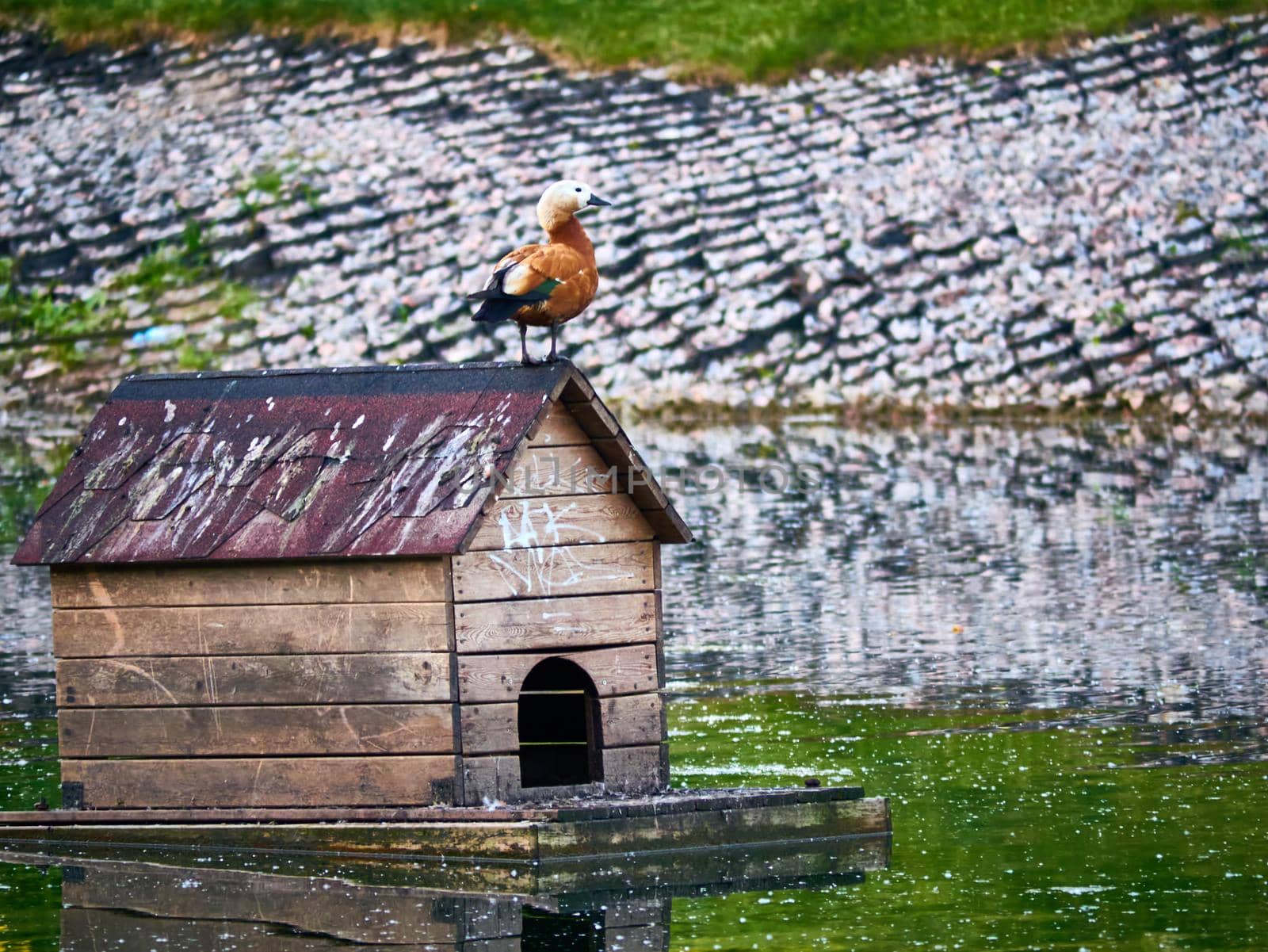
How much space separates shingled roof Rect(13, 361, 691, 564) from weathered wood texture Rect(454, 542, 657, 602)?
202mm

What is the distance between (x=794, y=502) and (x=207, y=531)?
11.9 metres

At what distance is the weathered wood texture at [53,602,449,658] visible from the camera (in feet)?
31.9

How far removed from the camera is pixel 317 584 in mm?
9852

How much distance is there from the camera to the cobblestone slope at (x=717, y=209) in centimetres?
2666

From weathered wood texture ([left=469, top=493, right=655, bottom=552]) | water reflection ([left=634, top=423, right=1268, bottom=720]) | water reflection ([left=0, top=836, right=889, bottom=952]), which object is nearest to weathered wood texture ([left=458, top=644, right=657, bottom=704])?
weathered wood texture ([left=469, top=493, right=655, bottom=552])

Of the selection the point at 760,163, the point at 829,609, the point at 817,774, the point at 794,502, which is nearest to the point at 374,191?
the point at 760,163

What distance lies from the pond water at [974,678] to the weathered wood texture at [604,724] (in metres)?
0.94

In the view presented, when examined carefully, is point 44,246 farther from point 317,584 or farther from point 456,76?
point 317,584

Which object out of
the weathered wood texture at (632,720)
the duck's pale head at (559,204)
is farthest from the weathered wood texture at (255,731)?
the duck's pale head at (559,204)

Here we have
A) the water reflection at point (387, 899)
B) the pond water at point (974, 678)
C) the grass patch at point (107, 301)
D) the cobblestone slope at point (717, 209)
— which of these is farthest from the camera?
the grass patch at point (107, 301)

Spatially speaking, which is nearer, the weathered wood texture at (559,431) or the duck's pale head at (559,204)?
the weathered wood texture at (559,431)

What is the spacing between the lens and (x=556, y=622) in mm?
9984

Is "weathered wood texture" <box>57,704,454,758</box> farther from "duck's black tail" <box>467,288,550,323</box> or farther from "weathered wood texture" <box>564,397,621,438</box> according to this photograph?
"duck's black tail" <box>467,288,550,323</box>

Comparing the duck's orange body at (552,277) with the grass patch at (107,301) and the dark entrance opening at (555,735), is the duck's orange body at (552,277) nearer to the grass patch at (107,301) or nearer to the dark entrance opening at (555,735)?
the dark entrance opening at (555,735)
